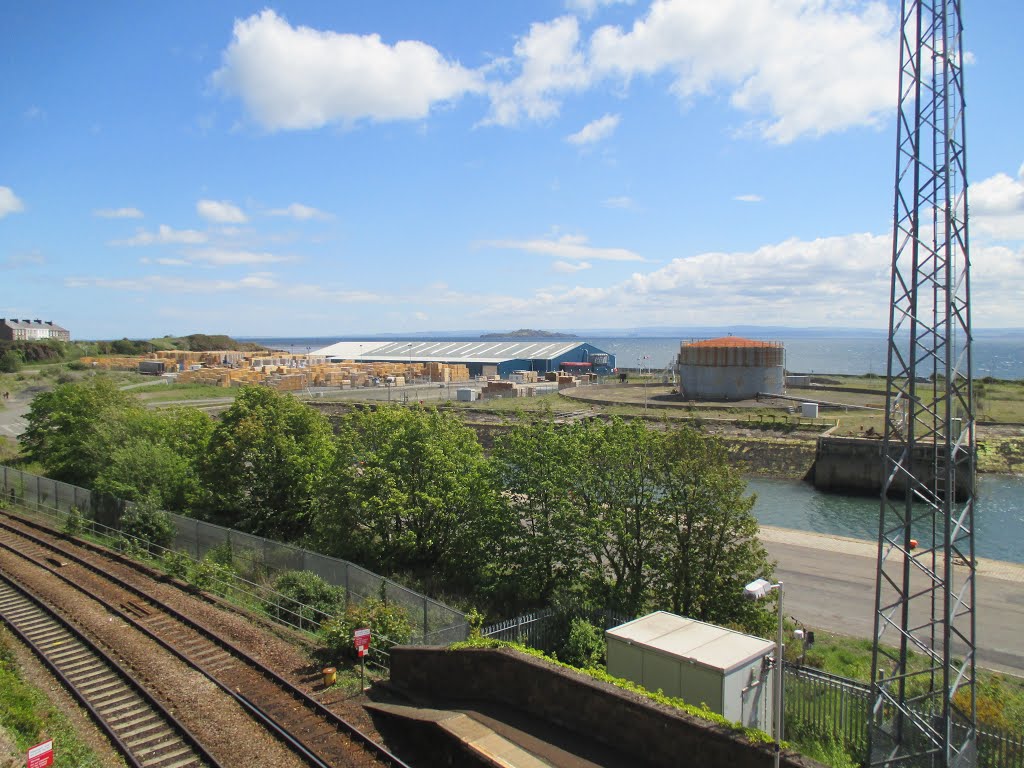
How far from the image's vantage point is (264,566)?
19.8m

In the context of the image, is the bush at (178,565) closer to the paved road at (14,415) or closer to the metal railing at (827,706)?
the metal railing at (827,706)

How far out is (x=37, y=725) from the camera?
435 inches

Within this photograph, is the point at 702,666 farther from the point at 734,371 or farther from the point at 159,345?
the point at 159,345

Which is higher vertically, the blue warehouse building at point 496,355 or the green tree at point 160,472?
the blue warehouse building at point 496,355

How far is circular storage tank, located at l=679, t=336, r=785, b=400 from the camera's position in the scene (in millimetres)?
70875

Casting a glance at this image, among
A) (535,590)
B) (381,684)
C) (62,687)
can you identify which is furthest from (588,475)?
(62,687)

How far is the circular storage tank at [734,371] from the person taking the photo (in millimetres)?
70875

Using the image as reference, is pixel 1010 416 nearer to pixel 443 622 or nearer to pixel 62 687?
pixel 443 622

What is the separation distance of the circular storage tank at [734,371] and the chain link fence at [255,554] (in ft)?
186

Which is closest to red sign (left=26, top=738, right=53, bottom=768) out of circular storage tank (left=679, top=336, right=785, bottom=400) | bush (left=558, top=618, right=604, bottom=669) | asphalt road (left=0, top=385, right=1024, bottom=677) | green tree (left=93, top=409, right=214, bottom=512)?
bush (left=558, top=618, right=604, bottom=669)

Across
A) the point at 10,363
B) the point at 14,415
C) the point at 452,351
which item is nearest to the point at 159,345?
the point at 10,363

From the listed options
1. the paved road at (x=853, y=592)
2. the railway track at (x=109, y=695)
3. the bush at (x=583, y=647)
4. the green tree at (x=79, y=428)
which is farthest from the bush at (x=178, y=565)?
the paved road at (x=853, y=592)

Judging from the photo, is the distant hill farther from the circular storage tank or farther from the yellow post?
the yellow post

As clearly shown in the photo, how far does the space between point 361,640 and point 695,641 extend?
19.8 ft
